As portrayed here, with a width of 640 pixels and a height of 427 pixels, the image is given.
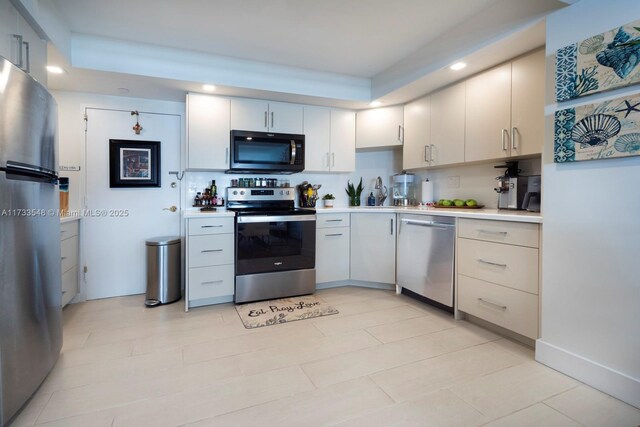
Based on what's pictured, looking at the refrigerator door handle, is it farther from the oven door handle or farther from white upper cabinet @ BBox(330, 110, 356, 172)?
white upper cabinet @ BBox(330, 110, 356, 172)

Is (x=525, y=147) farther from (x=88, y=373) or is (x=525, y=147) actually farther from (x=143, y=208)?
(x=143, y=208)

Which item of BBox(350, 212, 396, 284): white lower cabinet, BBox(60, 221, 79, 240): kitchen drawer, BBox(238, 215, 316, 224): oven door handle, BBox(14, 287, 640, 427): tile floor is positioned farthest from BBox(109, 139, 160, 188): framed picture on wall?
BBox(350, 212, 396, 284): white lower cabinet

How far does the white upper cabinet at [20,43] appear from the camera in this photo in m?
1.52

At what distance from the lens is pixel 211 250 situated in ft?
9.48

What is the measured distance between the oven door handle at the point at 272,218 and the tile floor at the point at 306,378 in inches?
36.8

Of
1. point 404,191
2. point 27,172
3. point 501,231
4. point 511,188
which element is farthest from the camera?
point 404,191

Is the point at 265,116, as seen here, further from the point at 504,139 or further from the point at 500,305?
the point at 500,305

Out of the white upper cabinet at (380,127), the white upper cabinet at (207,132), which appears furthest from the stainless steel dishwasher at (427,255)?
the white upper cabinet at (207,132)

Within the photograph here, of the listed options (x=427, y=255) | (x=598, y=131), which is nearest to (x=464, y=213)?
(x=427, y=255)

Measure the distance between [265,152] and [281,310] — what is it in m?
1.64

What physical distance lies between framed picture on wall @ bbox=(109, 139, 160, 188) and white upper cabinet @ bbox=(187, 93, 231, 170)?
21.4 inches

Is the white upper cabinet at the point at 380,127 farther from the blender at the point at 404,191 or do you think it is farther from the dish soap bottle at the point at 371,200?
the dish soap bottle at the point at 371,200

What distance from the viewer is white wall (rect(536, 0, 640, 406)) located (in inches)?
60.7

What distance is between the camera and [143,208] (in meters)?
3.35
